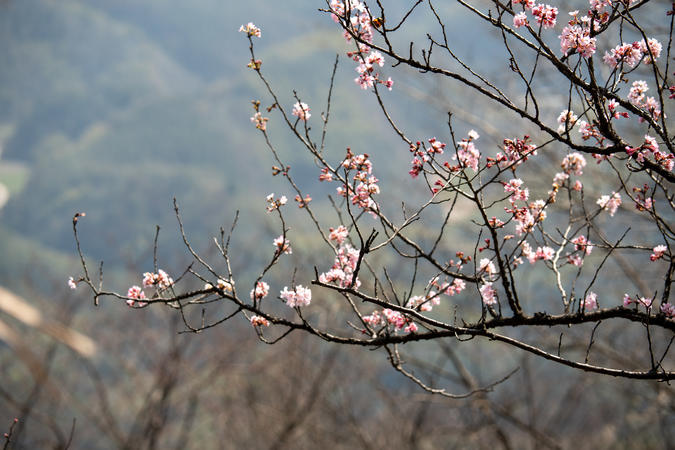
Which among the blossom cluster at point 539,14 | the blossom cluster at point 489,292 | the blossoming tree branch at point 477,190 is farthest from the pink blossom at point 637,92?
the blossom cluster at point 489,292

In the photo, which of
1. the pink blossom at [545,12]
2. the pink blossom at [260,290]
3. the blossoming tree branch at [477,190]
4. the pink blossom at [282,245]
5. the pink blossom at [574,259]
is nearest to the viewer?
the blossoming tree branch at [477,190]

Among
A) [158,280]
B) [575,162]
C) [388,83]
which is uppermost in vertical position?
[575,162]

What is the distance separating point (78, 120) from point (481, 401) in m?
178

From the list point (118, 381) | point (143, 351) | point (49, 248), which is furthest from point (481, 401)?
point (49, 248)

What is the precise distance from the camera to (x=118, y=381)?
25484mm

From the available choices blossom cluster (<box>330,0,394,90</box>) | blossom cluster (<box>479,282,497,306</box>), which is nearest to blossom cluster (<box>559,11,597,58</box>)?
blossom cluster (<box>330,0,394,90</box>)

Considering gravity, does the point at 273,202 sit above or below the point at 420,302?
above

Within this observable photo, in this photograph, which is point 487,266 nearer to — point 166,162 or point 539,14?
point 539,14

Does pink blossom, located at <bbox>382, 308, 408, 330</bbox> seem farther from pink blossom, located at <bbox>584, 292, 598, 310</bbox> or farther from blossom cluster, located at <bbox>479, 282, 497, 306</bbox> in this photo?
pink blossom, located at <bbox>584, 292, 598, 310</bbox>

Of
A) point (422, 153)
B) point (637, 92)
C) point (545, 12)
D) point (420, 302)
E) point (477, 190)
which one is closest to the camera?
point (477, 190)

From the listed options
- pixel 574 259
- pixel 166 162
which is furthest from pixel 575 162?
pixel 166 162

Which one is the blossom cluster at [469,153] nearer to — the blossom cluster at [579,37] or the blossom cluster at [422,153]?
the blossom cluster at [422,153]

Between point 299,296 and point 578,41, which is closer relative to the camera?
point 578,41

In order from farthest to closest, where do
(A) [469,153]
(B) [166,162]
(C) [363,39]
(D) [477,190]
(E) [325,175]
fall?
(B) [166,162]
(E) [325,175]
(A) [469,153]
(C) [363,39]
(D) [477,190]
